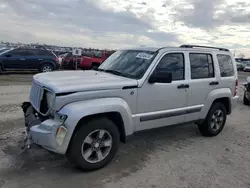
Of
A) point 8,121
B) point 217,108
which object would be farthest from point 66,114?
point 217,108

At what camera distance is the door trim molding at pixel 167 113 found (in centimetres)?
440

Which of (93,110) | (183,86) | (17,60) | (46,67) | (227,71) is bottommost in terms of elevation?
(93,110)

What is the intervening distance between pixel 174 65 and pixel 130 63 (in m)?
0.83

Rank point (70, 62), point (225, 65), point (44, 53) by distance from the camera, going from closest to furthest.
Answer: point (225, 65), point (44, 53), point (70, 62)

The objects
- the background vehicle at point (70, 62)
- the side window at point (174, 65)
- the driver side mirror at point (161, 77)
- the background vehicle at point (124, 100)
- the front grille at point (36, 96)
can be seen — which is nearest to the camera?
the background vehicle at point (124, 100)

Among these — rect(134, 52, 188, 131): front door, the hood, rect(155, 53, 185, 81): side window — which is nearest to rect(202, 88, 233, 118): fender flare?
rect(134, 52, 188, 131): front door

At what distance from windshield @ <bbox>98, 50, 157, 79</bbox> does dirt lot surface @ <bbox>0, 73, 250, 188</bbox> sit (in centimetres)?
108

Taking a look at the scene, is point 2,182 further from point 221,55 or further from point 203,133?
point 221,55

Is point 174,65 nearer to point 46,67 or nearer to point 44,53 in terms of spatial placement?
point 46,67

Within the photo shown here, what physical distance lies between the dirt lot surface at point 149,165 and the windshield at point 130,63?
1077 millimetres

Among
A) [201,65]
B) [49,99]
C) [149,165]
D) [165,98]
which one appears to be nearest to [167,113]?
[165,98]

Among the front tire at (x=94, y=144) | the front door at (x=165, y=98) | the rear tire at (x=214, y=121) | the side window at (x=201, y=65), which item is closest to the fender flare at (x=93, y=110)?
the front tire at (x=94, y=144)

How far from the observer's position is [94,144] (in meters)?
3.83

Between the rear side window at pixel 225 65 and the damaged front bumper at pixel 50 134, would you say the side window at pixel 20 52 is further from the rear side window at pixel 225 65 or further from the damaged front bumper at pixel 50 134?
the damaged front bumper at pixel 50 134
